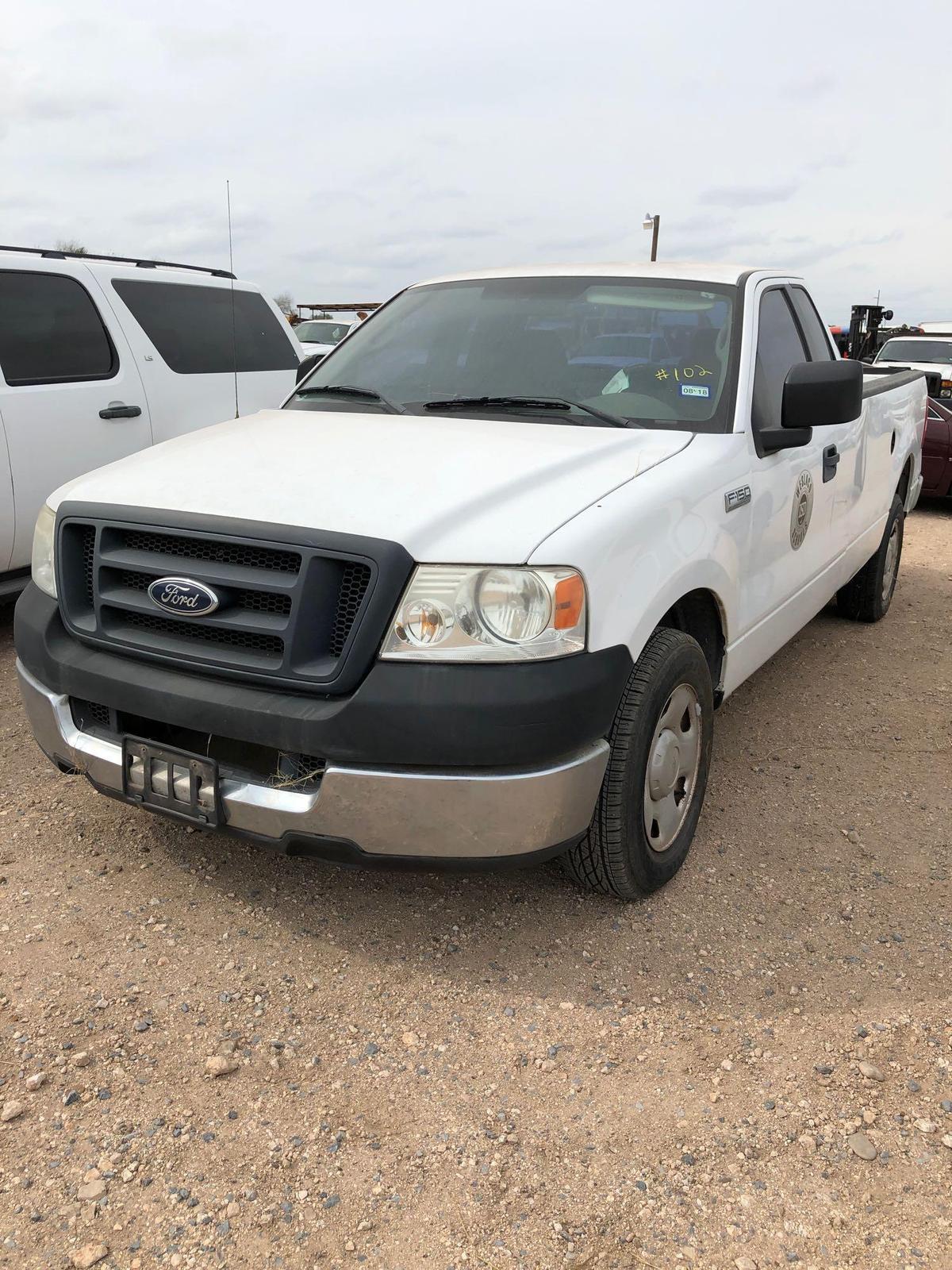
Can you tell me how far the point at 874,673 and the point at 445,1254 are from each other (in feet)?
13.3

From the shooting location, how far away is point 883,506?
5.57 metres

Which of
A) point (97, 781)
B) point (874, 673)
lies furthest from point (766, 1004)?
point (874, 673)

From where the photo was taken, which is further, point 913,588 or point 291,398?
point 913,588

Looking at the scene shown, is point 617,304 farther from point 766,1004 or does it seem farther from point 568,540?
point 766,1004

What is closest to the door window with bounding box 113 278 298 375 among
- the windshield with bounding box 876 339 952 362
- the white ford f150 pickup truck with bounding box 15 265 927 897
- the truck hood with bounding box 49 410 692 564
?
the white ford f150 pickup truck with bounding box 15 265 927 897

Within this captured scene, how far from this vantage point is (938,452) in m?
9.98

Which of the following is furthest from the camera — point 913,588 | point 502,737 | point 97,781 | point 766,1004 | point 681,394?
point 913,588

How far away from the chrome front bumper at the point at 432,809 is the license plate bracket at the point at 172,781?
0.04 m

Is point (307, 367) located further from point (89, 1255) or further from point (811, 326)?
point (89, 1255)

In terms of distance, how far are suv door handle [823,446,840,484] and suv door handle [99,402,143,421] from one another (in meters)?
3.67

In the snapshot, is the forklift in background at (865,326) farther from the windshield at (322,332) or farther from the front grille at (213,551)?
the front grille at (213,551)

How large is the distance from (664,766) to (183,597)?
1.40 meters

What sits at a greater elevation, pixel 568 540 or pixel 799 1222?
pixel 568 540

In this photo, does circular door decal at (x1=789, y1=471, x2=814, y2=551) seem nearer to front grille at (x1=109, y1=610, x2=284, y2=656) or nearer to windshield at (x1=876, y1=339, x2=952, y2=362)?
front grille at (x1=109, y1=610, x2=284, y2=656)
